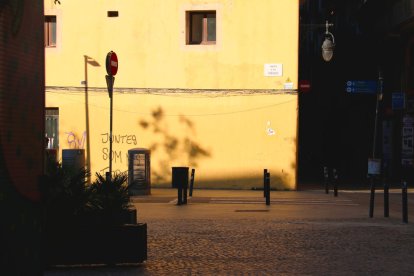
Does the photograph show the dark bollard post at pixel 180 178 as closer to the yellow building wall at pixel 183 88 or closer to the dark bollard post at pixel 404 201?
the dark bollard post at pixel 404 201

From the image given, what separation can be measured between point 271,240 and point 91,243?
11.8ft

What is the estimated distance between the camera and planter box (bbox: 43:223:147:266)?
314 inches

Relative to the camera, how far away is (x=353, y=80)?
33625 millimetres

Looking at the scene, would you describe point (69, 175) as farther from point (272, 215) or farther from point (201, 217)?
point (272, 215)

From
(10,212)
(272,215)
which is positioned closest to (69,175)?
(10,212)

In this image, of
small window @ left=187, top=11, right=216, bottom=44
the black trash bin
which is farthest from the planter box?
small window @ left=187, top=11, right=216, bottom=44

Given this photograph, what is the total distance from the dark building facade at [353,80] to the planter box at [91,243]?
77.6 ft

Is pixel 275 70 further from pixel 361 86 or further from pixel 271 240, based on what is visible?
pixel 271 240

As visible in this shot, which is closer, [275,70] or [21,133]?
Answer: [21,133]

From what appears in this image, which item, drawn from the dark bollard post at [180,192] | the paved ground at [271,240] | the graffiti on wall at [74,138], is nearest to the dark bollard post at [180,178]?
the dark bollard post at [180,192]

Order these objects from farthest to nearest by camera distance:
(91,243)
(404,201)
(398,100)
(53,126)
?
(398,100)
(53,126)
(404,201)
(91,243)

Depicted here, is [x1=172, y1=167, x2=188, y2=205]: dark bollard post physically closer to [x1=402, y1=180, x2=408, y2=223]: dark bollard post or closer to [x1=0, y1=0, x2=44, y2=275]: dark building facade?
[x1=402, y1=180, x2=408, y2=223]: dark bollard post

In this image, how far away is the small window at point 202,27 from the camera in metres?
24.5

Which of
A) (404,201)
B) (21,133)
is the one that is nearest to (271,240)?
(404,201)
